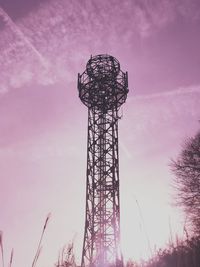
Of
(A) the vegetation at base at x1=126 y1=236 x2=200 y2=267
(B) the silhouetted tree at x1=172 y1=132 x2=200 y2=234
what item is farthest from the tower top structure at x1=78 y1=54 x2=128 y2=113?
(A) the vegetation at base at x1=126 y1=236 x2=200 y2=267

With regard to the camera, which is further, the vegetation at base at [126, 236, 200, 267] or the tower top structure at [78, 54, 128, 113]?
the tower top structure at [78, 54, 128, 113]

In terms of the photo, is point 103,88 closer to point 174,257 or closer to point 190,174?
point 190,174

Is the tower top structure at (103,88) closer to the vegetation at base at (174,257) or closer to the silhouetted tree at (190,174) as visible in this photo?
the silhouetted tree at (190,174)

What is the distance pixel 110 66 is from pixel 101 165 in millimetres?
7550

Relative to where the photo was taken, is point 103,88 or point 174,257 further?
point 103,88

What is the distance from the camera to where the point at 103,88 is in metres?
24.4

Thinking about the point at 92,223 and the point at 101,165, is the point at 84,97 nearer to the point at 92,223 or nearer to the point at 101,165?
the point at 101,165

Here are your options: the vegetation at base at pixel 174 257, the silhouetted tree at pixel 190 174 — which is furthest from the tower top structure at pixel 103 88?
the vegetation at base at pixel 174 257

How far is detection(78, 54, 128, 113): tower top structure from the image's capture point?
24.3m

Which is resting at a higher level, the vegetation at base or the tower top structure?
the tower top structure

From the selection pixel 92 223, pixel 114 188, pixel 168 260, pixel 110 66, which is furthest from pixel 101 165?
pixel 168 260

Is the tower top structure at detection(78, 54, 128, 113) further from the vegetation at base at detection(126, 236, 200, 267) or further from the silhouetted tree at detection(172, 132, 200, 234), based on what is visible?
the vegetation at base at detection(126, 236, 200, 267)

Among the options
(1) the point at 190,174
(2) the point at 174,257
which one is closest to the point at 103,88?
(1) the point at 190,174

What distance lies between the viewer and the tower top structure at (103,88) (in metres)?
24.3
